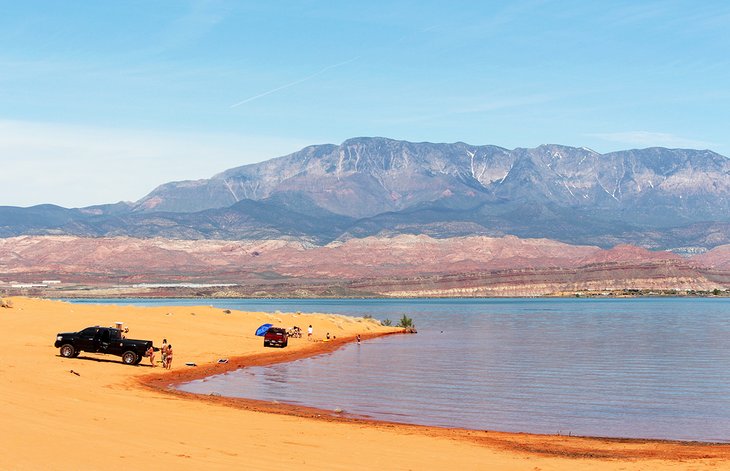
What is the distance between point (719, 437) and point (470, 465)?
1098cm

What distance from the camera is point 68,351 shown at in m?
45.1

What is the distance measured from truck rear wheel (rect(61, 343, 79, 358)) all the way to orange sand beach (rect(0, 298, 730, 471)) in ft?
7.37

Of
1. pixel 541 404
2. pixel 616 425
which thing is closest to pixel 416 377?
pixel 541 404

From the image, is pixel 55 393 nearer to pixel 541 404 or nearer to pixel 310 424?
pixel 310 424

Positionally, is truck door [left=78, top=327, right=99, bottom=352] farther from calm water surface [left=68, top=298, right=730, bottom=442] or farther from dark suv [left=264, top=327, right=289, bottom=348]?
dark suv [left=264, top=327, right=289, bottom=348]

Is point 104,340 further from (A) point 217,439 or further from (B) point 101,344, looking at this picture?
(A) point 217,439

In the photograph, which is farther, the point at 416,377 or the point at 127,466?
the point at 416,377

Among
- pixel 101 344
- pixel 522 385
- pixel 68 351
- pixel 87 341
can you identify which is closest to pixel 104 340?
pixel 101 344

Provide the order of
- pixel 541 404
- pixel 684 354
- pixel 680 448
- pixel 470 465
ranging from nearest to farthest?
pixel 470 465 → pixel 680 448 → pixel 541 404 → pixel 684 354

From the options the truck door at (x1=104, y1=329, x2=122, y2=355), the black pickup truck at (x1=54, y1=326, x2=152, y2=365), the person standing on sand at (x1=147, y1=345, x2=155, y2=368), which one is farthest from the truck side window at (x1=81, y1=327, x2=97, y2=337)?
the person standing on sand at (x1=147, y1=345, x2=155, y2=368)

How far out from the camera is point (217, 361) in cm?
5219

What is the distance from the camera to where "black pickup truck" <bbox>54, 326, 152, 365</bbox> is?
4528cm

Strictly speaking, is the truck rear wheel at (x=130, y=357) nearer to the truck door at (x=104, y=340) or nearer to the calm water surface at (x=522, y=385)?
the truck door at (x=104, y=340)

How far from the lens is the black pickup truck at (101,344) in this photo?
149 feet
